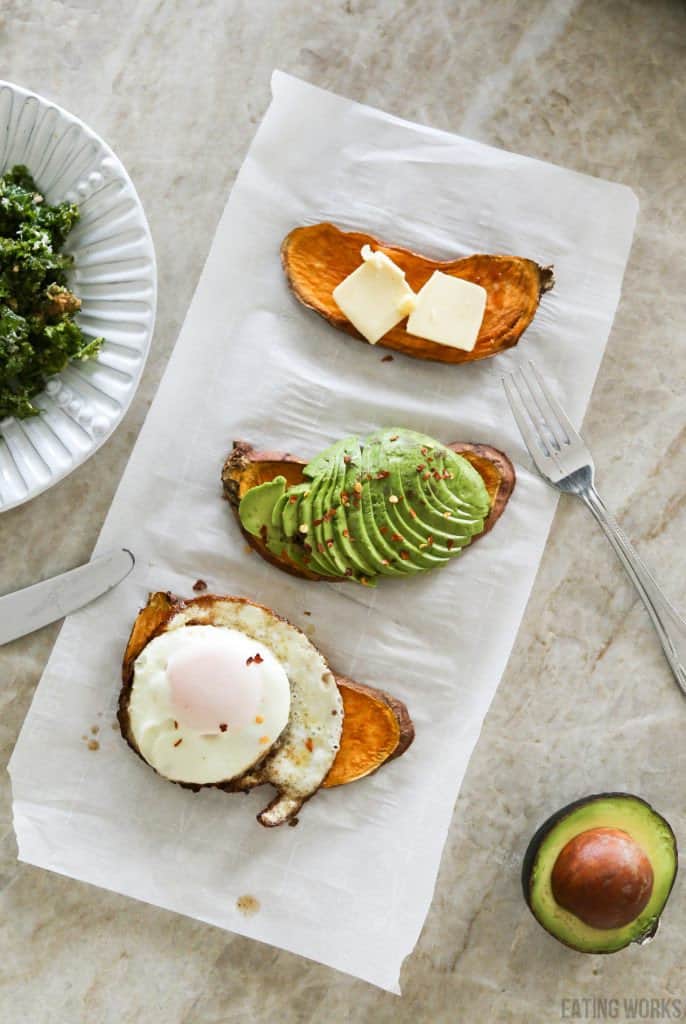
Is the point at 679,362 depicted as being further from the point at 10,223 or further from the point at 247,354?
the point at 10,223

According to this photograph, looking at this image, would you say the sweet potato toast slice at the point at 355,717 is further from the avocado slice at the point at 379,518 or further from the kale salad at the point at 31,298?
the kale salad at the point at 31,298

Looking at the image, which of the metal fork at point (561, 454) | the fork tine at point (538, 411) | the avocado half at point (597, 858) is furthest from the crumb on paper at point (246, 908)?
the fork tine at point (538, 411)

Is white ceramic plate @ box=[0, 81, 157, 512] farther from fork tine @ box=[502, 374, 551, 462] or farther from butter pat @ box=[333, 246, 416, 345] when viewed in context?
fork tine @ box=[502, 374, 551, 462]

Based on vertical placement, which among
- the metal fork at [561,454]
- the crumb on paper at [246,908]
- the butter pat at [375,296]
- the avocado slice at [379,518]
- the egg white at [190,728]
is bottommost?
the crumb on paper at [246,908]

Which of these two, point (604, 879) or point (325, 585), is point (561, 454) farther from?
point (604, 879)

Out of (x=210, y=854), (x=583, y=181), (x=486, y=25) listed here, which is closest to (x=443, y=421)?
(x=583, y=181)

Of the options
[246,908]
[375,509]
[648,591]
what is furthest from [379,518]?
[246,908]
